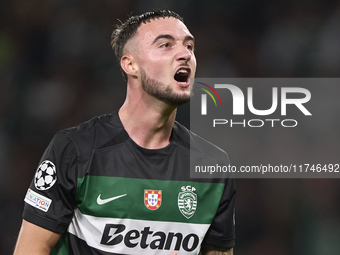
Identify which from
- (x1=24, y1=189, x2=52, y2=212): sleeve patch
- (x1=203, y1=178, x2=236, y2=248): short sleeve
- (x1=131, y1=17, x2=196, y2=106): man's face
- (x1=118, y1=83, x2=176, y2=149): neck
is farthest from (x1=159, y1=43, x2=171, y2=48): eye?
(x1=24, y1=189, x2=52, y2=212): sleeve patch

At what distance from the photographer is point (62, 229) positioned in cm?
263

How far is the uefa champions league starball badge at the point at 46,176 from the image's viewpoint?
2.60 m

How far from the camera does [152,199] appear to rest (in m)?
2.78

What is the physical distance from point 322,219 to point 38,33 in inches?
135

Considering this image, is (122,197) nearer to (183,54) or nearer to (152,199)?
(152,199)

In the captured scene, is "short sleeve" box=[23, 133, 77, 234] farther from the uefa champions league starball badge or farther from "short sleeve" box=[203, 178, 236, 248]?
"short sleeve" box=[203, 178, 236, 248]

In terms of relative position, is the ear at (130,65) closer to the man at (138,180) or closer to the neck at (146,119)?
the man at (138,180)

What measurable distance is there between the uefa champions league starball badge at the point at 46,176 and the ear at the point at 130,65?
71 centimetres

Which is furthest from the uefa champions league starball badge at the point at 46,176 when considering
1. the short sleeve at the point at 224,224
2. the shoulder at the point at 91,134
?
the short sleeve at the point at 224,224

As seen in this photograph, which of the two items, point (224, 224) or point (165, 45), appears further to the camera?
point (224, 224)

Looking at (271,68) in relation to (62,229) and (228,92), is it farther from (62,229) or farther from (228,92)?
(62,229)

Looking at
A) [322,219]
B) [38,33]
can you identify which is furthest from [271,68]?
[38,33]

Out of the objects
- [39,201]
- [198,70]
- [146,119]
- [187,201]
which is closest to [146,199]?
[187,201]

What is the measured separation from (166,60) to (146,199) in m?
0.77
